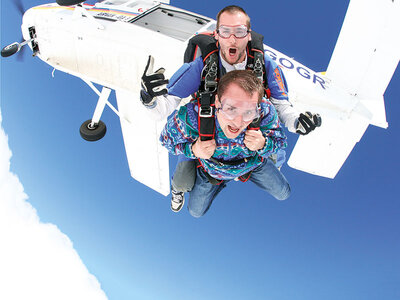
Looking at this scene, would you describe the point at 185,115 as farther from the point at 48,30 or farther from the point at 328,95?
the point at 48,30

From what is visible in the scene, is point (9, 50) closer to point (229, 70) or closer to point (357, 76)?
point (229, 70)

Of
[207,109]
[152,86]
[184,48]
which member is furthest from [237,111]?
[184,48]

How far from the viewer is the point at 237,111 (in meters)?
2.23

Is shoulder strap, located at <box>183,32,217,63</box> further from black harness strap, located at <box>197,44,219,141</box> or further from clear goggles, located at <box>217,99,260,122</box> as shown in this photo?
clear goggles, located at <box>217,99,260,122</box>

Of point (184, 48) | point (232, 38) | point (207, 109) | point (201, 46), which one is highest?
point (232, 38)

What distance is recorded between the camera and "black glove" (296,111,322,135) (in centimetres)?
271

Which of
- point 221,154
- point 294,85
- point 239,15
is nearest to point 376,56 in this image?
point 294,85

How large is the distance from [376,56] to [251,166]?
205 centimetres

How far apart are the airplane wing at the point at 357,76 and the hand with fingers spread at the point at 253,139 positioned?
2.01 metres

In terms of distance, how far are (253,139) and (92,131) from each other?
3652 mm

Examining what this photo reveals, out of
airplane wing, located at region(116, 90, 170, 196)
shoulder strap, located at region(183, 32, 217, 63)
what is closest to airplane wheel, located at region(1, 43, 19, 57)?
airplane wing, located at region(116, 90, 170, 196)

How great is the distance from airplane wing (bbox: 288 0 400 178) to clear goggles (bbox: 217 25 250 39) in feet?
5.49

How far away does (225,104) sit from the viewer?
7.27ft

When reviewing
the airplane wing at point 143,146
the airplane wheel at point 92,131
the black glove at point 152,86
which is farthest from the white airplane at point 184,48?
the black glove at point 152,86
